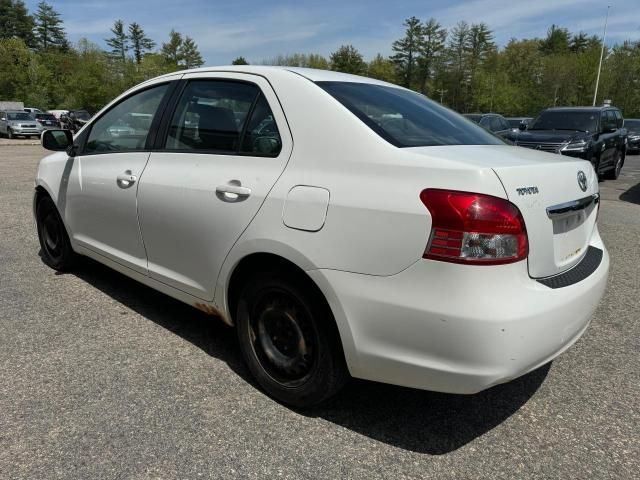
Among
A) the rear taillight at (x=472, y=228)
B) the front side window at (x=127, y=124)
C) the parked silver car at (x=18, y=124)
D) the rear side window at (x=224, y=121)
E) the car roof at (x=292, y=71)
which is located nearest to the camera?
the rear taillight at (x=472, y=228)

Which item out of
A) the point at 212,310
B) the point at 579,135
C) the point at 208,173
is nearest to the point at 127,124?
the point at 208,173

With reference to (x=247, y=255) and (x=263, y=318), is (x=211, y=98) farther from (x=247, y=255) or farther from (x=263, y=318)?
(x=263, y=318)

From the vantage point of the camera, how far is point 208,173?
2826 mm

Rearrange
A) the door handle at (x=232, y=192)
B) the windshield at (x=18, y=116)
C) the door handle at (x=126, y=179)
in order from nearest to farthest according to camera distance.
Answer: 1. the door handle at (x=232, y=192)
2. the door handle at (x=126, y=179)
3. the windshield at (x=18, y=116)

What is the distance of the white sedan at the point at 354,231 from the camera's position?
201cm

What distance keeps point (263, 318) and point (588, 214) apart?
174 cm

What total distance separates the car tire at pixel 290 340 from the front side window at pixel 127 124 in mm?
1437

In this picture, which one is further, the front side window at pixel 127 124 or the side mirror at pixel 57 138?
the side mirror at pixel 57 138

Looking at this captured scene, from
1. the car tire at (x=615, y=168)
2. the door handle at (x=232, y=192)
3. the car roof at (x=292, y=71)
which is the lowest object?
the car tire at (x=615, y=168)

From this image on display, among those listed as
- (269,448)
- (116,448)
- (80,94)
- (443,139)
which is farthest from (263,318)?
(80,94)

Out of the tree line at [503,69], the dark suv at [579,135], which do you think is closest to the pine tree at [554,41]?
the tree line at [503,69]

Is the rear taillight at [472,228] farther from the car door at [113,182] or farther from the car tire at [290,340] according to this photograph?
the car door at [113,182]

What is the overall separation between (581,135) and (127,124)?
423 inches

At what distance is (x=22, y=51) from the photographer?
62.5 meters
